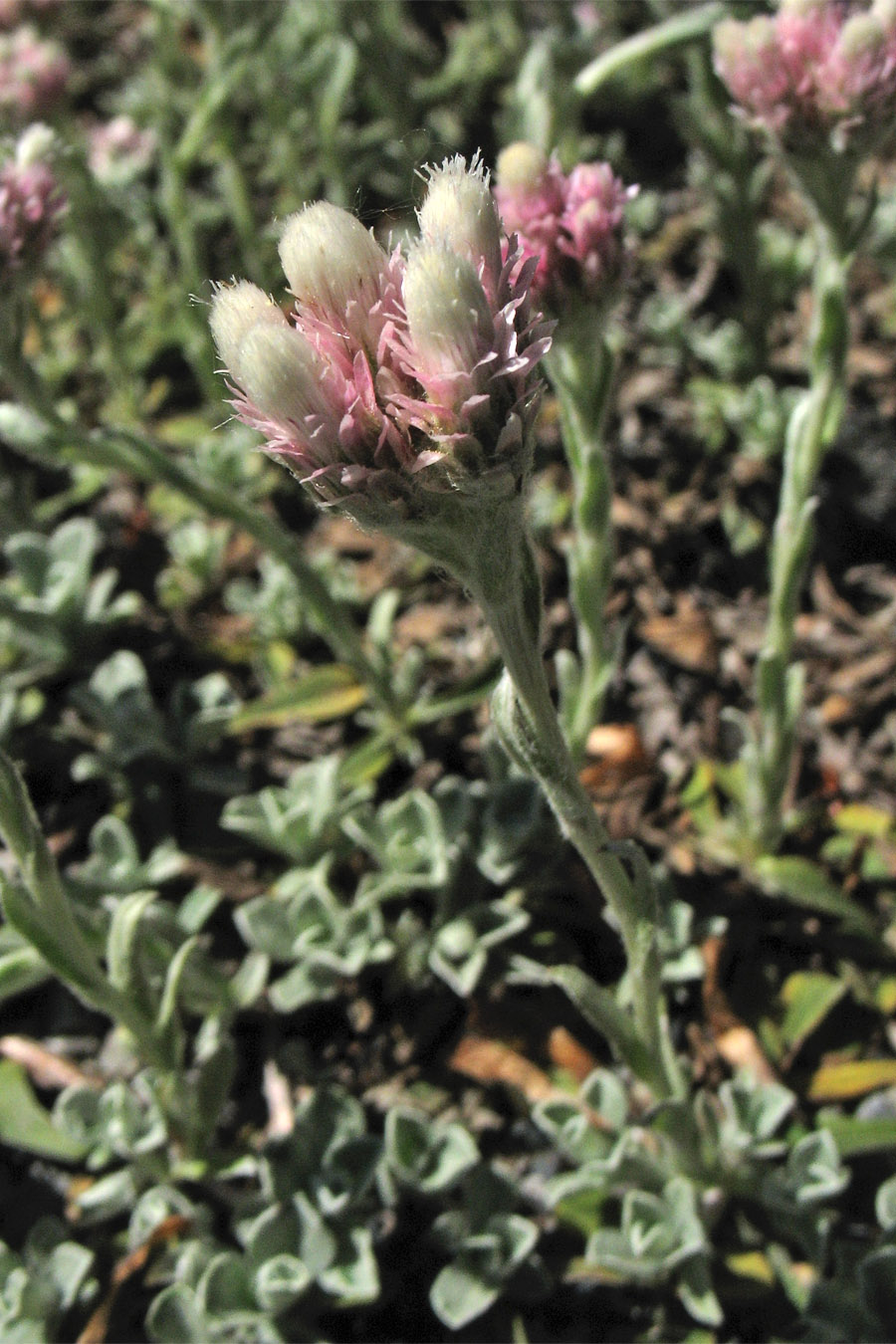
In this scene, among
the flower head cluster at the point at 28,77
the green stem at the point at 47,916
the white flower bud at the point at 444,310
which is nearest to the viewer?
the white flower bud at the point at 444,310

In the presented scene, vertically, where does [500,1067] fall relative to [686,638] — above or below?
below

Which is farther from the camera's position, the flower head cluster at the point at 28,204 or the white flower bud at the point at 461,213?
the flower head cluster at the point at 28,204

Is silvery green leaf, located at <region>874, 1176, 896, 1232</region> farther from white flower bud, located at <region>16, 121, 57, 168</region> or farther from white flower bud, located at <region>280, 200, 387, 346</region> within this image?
white flower bud, located at <region>16, 121, 57, 168</region>

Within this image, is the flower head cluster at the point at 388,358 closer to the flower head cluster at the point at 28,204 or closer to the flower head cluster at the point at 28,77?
the flower head cluster at the point at 28,204

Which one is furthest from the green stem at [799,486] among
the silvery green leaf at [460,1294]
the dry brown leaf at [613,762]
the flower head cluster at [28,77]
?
the flower head cluster at [28,77]

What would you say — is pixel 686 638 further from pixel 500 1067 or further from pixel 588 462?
pixel 500 1067

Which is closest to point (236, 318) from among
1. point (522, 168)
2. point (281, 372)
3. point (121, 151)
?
point (281, 372)
